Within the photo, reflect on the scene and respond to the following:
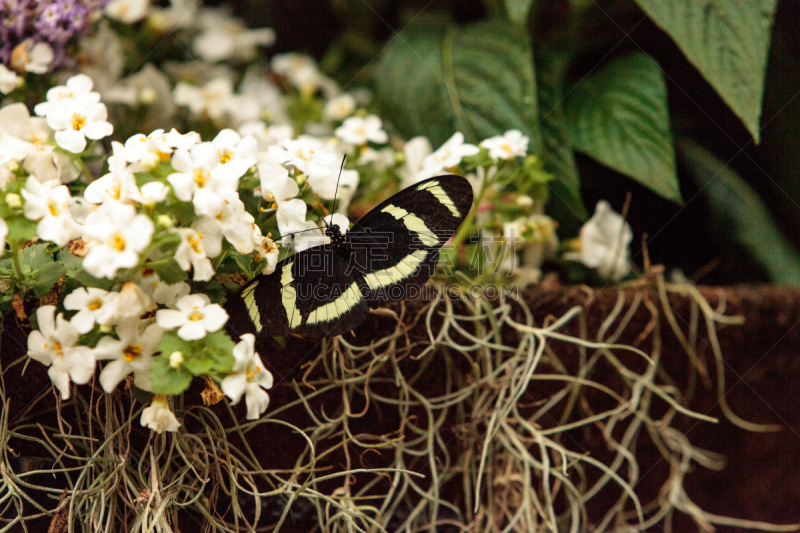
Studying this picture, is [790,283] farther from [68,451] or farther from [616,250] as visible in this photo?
[68,451]

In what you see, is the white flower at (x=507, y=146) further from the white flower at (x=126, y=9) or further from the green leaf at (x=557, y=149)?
the white flower at (x=126, y=9)

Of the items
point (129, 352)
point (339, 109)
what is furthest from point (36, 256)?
point (339, 109)

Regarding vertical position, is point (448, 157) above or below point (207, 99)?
above

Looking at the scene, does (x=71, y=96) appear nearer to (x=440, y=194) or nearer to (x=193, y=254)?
(x=193, y=254)

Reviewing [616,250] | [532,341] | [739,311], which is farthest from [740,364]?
[532,341]

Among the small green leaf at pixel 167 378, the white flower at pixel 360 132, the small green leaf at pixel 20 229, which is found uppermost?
the white flower at pixel 360 132

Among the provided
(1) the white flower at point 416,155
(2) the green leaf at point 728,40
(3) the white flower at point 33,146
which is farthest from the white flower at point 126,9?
(2) the green leaf at point 728,40

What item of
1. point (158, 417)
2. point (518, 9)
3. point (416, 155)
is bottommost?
point (158, 417)
